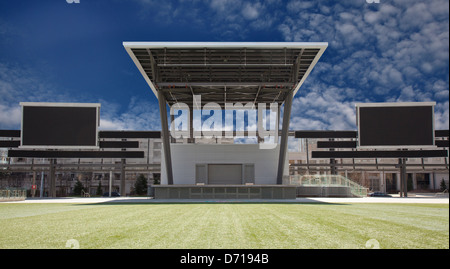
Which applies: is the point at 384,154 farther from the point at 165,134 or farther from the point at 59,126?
the point at 59,126

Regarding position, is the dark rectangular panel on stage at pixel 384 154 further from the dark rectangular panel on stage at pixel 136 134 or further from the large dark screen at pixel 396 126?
the dark rectangular panel on stage at pixel 136 134

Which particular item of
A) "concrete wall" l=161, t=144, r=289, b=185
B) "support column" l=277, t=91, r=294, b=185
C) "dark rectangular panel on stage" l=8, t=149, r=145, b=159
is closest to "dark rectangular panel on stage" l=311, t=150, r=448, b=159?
"concrete wall" l=161, t=144, r=289, b=185

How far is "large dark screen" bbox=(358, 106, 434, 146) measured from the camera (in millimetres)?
45094

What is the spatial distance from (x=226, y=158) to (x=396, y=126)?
2291 centimetres

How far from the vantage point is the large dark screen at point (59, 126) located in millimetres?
44469

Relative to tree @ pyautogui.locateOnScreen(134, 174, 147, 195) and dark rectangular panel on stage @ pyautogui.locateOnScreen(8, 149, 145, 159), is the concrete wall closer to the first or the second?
dark rectangular panel on stage @ pyautogui.locateOnScreen(8, 149, 145, 159)

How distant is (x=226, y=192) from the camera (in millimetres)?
37375

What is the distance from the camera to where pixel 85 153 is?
49.1 m

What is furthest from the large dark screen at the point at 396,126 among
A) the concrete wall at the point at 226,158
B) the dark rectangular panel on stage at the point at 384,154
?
the concrete wall at the point at 226,158
